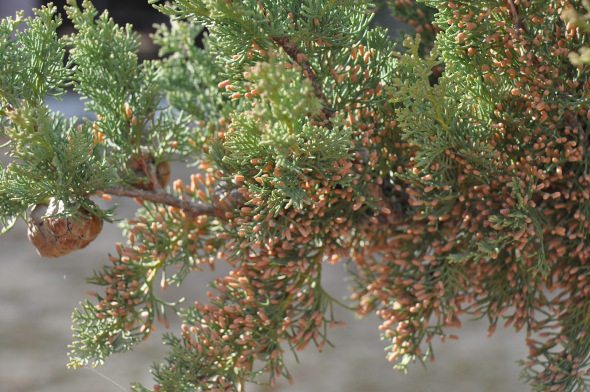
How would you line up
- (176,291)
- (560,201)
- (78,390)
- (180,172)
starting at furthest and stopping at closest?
(180,172) < (176,291) < (78,390) < (560,201)

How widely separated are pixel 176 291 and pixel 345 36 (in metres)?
1.61

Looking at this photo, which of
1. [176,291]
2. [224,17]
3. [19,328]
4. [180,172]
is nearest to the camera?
[224,17]

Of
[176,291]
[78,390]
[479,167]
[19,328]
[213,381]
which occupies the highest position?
[176,291]

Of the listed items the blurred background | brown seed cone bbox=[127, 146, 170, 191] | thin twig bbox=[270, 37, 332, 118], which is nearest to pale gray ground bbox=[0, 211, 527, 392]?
the blurred background

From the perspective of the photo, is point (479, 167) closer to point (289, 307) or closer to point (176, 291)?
point (289, 307)

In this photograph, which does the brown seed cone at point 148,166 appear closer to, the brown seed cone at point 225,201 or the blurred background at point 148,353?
the brown seed cone at point 225,201

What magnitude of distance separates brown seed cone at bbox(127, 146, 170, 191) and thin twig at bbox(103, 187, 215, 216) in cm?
2

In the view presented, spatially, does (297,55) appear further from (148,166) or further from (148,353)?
(148,353)

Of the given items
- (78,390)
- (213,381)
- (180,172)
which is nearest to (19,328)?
(78,390)

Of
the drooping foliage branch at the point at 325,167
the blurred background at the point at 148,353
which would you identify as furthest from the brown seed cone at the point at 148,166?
the blurred background at the point at 148,353

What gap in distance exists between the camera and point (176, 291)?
2.11 meters

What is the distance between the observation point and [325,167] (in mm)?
586

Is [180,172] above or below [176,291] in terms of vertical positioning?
above

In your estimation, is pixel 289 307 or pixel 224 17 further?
pixel 289 307
